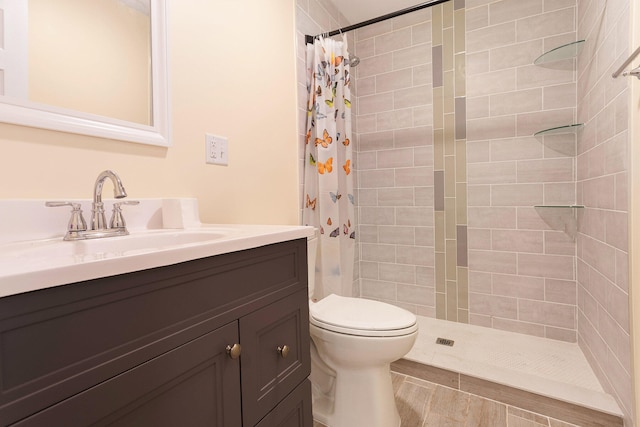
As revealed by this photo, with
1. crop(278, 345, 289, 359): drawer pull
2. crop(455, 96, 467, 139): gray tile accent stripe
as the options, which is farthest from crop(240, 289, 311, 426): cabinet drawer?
crop(455, 96, 467, 139): gray tile accent stripe

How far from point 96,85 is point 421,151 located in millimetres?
2054

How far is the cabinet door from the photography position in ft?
1.57

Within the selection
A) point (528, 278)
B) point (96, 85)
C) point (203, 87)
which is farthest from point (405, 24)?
point (96, 85)

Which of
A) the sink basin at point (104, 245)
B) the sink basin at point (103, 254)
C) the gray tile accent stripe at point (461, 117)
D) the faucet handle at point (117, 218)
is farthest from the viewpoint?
the gray tile accent stripe at point (461, 117)

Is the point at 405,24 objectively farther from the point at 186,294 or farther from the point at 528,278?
the point at 186,294

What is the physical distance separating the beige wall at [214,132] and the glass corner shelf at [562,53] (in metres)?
1.54

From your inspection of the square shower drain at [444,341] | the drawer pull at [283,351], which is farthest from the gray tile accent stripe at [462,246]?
the drawer pull at [283,351]

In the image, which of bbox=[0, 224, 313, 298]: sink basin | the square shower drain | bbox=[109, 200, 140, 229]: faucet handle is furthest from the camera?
the square shower drain

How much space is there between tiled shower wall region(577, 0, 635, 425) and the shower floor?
0.26 ft

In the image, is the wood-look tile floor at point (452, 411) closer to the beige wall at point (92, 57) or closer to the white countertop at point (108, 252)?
the white countertop at point (108, 252)

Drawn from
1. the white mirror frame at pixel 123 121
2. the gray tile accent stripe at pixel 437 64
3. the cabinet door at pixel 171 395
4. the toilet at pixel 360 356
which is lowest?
the toilet at pixel 360 356

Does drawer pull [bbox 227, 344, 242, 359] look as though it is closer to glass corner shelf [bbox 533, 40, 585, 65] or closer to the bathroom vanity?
the bathroom vanity

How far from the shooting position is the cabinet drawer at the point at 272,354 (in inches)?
30.2

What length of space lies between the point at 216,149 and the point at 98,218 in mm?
566
